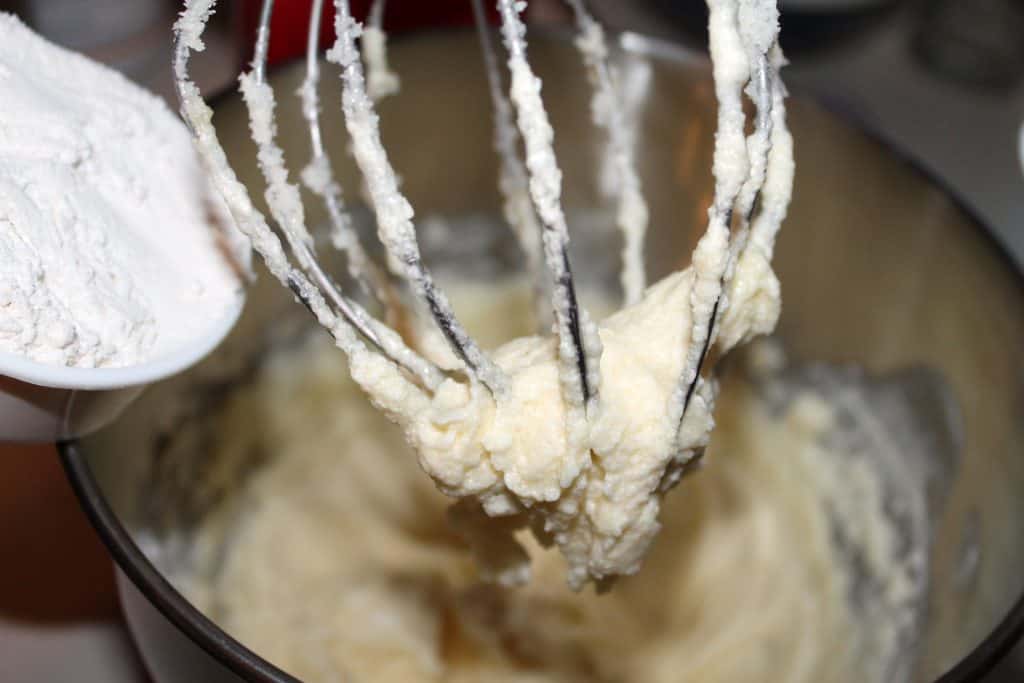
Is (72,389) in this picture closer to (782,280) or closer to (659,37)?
(782,280)

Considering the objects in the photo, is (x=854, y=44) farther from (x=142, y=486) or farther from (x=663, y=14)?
(x=142, y=486)

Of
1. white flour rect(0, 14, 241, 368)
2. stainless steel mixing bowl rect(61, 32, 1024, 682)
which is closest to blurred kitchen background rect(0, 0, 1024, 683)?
stainless steel mixing bowl rect(61, 32, 1024, 682)

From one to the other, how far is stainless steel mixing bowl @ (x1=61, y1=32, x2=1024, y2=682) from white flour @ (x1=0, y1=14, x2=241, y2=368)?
0.25ft

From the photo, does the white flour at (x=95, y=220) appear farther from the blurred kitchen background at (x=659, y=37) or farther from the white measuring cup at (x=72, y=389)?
the blurred kitchen background at (x=659, y=37)

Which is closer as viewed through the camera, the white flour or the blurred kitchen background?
the white flour

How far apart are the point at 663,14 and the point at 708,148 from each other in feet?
1.18

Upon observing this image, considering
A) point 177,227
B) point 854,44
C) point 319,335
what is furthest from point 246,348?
point 854,44

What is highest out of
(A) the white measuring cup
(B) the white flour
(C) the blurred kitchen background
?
(B) the white flour

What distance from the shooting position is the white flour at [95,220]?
0.43 metres

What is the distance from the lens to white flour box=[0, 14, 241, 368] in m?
0.43

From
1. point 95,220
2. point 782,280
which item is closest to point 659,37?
point 782,280

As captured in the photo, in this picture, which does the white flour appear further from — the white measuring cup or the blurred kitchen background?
the blurred kitchen background

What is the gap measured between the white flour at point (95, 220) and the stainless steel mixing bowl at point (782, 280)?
0.25ft

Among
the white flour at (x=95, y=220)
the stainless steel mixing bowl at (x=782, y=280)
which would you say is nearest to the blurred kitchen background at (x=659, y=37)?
the stainless steel mixing bowl at (x=782, y=280)
